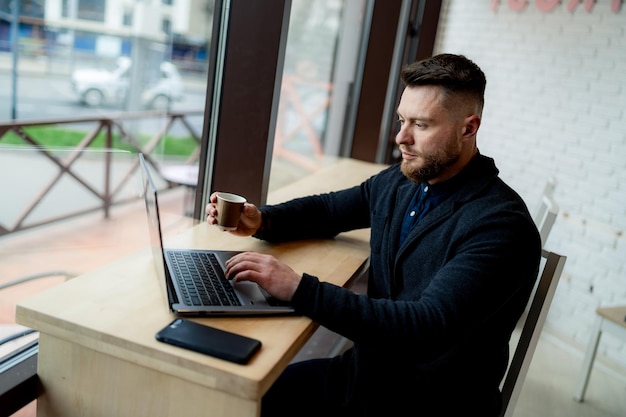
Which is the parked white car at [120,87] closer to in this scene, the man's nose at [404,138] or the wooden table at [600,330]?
the man's nose at [404,138]

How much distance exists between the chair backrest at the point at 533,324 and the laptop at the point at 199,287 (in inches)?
23.4

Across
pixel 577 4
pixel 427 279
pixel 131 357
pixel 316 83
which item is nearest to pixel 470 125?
pixel 427 279

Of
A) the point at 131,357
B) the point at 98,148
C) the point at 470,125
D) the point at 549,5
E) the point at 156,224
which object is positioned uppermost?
the point at 549,5

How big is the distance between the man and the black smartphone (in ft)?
0.55

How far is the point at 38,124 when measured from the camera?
2271 mm

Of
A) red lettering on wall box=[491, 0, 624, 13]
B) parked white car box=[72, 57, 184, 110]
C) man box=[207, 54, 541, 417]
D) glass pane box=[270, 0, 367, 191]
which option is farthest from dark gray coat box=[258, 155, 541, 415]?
red lettering on wall box=[491, 0, 624, 13]

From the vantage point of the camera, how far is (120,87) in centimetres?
381

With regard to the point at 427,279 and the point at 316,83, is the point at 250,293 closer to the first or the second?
the point at 427,279

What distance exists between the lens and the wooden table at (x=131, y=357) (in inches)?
37.4

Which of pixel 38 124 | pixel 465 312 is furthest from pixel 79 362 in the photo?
pixel 38 124

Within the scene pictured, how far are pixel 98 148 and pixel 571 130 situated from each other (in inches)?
122

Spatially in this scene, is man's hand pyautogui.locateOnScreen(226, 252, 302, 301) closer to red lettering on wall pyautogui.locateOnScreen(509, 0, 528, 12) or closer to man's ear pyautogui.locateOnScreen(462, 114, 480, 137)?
man's ear pyautogui.locateOnScreen(462, 114, 480, 137)

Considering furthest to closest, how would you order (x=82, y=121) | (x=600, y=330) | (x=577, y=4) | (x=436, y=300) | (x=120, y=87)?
(x=120, y=87) → (x=577, y=4) → (x=82, y=121) → (x=600, y=330) → (x=436, y=300)

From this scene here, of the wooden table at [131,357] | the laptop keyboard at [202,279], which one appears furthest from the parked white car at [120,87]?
the wooden table at [131,357]
